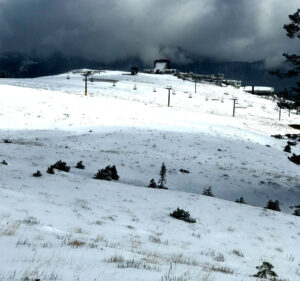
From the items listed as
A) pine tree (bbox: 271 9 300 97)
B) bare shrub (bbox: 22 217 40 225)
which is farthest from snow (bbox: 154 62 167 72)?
bare shrub (bbox: 22 217 40 225)

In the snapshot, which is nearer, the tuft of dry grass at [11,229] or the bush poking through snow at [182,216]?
the tuft of dry grass at [11,229]

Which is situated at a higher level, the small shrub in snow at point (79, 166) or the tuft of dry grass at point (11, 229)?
the tuft of dry grass at point (11, 229)

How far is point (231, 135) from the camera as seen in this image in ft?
117

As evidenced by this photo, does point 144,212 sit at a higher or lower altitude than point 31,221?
lower

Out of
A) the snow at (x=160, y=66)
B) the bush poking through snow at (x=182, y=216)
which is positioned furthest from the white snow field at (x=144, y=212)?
the snow at (x=160, y=66)

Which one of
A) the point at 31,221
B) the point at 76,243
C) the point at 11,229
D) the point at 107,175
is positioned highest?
the point at 11,229

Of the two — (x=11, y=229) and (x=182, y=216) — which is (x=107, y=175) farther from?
(x=11, y=229)

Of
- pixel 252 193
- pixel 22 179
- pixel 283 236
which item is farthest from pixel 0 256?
pixel 252 193

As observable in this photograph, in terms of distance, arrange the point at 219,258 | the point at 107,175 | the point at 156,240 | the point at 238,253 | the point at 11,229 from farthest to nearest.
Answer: the point at 107,175 < the point at 238,253 < the point at 156,240 < the point at 219,258 < the point at 11,229

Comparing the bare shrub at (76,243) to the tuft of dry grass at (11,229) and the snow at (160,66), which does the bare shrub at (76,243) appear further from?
the snow at (160,66)

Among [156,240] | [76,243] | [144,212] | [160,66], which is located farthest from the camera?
[160,66]

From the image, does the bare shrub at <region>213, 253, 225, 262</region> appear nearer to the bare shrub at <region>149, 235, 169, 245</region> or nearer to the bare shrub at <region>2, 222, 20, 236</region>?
the bare shrub at <region>149, 235, 169, 245</region>

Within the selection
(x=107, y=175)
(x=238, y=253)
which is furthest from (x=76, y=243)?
(x=107, y=175)

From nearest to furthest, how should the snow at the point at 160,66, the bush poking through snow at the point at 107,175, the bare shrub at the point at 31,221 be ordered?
the bare shrub at the point at 31,221
the bush poking through snow at the point at 107,175
the snow at the point at 160,66
